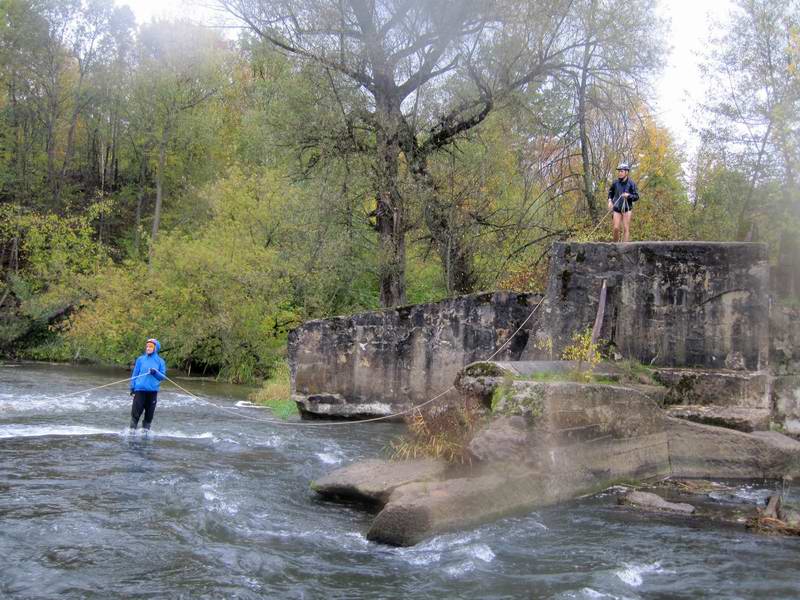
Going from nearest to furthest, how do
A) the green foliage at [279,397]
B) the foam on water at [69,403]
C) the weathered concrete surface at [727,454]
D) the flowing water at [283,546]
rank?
the flowing water at [283,546] → the weathered concrete surface at [727,454] → the foam on water at [69,403] → the green foliage at [279,397]

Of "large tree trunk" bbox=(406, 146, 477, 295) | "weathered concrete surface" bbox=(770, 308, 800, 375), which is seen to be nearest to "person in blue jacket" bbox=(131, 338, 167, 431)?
"large tree trunk" bbox=(406, 146, 477, 295)

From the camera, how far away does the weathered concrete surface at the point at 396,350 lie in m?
15.3

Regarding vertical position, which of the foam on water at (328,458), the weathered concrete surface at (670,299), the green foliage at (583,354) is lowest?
the foam on water at (328,458)

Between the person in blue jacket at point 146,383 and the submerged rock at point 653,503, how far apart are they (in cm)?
789

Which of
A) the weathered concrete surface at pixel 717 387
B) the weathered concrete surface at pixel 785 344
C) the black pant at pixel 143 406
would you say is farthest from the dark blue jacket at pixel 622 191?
the black pant at pixel 143 406

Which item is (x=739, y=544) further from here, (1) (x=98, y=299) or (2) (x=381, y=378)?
(1) (x=98, y=299)

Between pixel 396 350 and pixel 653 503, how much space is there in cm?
784

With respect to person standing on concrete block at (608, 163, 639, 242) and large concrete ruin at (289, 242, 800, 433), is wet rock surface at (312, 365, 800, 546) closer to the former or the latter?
large concrete ruin at (289, 242, 800, 433)

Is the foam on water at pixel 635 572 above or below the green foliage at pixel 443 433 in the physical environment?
below

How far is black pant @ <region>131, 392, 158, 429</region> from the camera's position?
13336mm

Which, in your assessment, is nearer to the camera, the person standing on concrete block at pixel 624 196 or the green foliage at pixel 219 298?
the person standing on concrete block at pixel 624 196

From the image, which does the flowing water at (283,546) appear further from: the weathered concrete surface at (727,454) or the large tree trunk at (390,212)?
the large tree trunk at (390,212)

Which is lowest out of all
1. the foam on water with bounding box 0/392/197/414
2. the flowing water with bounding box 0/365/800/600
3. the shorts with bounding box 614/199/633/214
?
the flowing water with bounding box 0/365/800/600

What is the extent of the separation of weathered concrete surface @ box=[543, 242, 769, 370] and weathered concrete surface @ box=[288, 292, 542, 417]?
2.73 m
